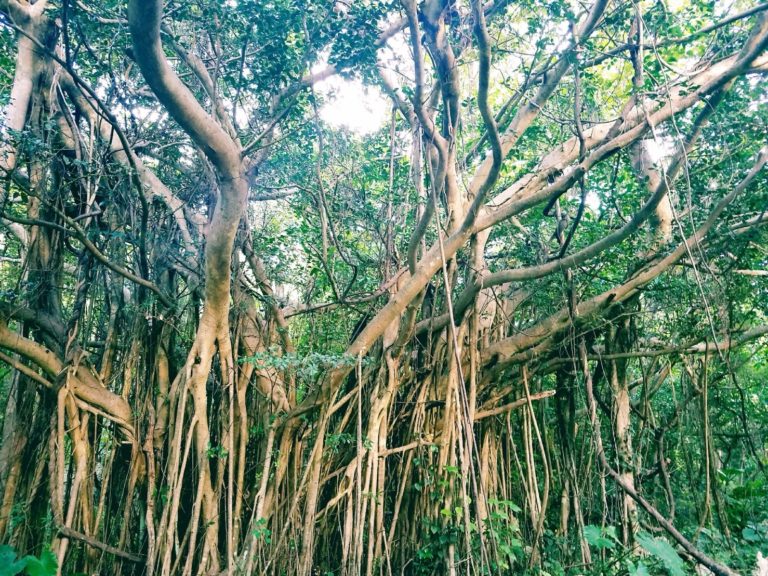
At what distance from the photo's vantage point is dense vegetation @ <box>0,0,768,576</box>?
274 cm

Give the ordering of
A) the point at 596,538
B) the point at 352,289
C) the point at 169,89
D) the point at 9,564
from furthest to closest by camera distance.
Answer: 1. the point at 352,289
2. the point at 596,538
3. the point at 9,564
4. the point at 169,89

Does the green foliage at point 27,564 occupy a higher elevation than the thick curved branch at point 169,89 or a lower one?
lower

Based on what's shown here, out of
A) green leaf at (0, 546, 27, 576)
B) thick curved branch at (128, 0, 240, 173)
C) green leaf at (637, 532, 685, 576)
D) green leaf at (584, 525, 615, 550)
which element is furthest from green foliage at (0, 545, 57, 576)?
green leaf at (637, 532, 685, 576)

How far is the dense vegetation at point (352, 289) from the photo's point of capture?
108 inches

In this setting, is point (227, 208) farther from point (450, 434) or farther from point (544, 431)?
point (544, 431)

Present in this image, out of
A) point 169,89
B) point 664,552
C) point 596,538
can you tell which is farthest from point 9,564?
point 664,552

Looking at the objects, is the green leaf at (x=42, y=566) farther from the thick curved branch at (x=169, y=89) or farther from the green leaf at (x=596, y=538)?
the green leaf at (x=596, y=538)

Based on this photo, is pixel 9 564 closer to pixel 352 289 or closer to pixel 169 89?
pixel 169 89

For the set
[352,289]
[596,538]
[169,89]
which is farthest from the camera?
[352,289]

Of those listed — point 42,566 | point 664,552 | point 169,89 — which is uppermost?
point 169,89

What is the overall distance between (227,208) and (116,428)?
1799mm

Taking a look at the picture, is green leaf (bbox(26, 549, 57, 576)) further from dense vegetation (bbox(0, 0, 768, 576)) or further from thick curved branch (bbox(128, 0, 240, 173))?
thick curved branch (bbox(128, 0, 240, 173))

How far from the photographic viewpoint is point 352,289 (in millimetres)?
3920

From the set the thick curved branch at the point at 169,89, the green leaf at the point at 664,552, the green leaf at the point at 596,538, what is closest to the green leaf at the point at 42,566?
the thick curved branch at the point at 169,89
